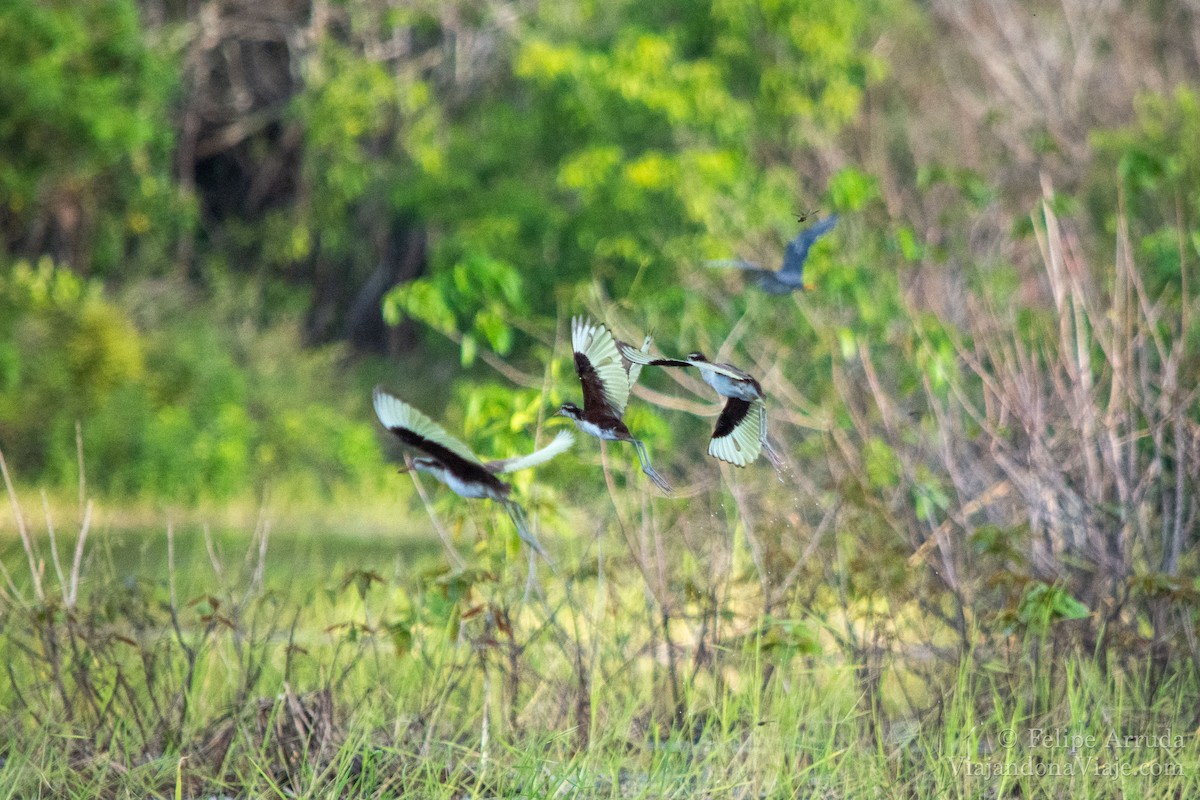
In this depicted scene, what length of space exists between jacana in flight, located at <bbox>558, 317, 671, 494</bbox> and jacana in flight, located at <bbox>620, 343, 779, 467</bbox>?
4cm

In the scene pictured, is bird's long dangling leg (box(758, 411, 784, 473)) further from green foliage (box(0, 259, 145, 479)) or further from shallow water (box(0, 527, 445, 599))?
green foliage (box(0, 259, 145, 479))

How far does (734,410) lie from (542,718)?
1630mm

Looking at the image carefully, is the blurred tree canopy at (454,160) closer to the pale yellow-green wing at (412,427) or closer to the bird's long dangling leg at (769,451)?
the bird's long dangling leg at (769,451)

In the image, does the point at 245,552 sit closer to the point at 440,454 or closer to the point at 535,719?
the point at 535,719

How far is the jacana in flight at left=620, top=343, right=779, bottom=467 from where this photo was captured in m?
2.51

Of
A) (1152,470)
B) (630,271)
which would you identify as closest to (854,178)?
(1152,470)

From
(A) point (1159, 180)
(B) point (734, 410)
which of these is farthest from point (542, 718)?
(A) point (1159, 180)

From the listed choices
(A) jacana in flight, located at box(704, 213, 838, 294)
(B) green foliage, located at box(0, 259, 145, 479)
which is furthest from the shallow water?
(A) jacana in flight, located at box(704, 213, 838, 294)

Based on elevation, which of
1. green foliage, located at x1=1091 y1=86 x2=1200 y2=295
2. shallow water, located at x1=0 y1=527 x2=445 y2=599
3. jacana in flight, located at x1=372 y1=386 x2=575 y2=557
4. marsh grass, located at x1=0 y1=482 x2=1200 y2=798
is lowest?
shallow water, located at x1=0 y1=527 x2=445 y2=599

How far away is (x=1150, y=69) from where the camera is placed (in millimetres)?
17094

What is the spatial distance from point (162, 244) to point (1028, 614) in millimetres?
15950

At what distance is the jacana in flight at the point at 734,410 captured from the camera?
2.51 metres

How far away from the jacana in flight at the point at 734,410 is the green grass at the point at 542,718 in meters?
1.05

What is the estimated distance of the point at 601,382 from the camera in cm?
271
